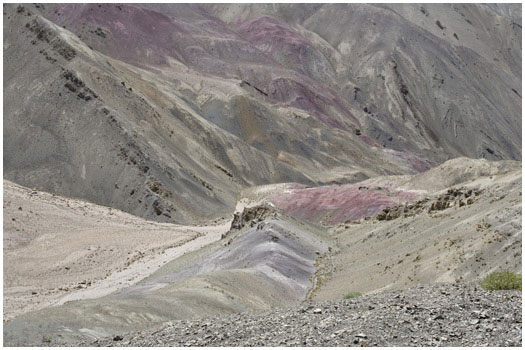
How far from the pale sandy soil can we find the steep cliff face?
6300 millimetres

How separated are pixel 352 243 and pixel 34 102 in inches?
1529

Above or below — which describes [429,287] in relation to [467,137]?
below

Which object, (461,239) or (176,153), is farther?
(176,153)

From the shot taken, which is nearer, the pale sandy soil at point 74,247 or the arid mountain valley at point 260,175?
the arid mountain valley at point 260,175

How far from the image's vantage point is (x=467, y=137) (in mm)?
124312

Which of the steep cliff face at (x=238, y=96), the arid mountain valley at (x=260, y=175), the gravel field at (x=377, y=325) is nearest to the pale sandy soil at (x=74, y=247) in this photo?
the arid mountain valley at (x=260, y=175)

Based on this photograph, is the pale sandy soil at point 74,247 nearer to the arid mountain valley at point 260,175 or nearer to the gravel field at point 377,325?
the arid mountain valley at point 260,175

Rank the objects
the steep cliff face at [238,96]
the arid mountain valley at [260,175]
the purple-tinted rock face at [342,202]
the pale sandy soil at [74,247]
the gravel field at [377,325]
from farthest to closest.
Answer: the steep cliff face at [238,96] < the purple-tinted rock face at [342,202] < the pale sandy soil at [74,247] < the arid mountain valley at [260,175] < the gravel field at [377,325]

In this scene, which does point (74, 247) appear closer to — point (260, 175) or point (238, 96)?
point (260, 175)

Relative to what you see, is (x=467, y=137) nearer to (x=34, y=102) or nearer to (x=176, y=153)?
(x=176, y=153)

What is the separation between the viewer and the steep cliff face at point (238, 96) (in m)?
63.6

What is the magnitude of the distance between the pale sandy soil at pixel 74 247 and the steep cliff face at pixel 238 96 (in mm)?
6300

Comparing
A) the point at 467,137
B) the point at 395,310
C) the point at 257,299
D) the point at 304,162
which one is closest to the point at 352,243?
the point at 257,299

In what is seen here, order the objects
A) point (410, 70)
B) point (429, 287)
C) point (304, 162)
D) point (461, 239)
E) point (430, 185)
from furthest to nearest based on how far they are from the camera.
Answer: point (410, 70) → point (304, 162) → point (430, 185) → point (461, 239) → point (429, 287)
